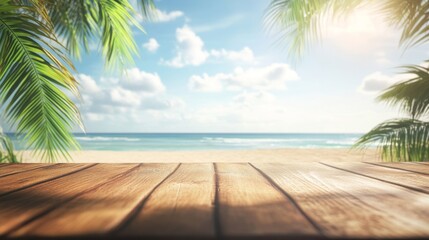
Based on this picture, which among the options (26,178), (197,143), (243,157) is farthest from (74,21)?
(197,143)

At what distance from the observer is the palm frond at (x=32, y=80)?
189 centimetres

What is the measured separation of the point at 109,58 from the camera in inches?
126

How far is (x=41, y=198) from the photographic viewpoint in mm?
789

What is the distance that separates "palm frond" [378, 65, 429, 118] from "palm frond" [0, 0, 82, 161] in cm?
317

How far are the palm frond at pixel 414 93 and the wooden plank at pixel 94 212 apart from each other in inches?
120

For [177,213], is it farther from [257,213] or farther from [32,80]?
[32,80]

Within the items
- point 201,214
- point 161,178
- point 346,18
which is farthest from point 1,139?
point 346,18

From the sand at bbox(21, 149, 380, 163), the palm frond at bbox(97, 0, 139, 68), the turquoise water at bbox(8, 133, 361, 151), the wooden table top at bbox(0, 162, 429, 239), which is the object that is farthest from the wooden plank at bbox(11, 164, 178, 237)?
the turquoise water at bbox(8, 133, 361, 151)

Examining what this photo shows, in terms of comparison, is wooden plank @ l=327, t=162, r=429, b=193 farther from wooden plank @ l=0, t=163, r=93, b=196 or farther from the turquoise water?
the turquoise water

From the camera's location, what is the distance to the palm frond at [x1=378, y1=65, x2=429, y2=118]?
9.70ft

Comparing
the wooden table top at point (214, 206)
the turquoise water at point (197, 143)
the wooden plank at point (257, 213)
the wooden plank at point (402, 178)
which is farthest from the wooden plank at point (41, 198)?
the turquoise water at point (197, 143)

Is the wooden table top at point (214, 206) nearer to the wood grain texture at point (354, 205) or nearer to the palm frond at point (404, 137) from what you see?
the wood grain texture at point (354, 205)

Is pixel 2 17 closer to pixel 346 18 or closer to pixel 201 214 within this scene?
pixel 201 214

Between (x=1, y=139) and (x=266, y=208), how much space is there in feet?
10.6
